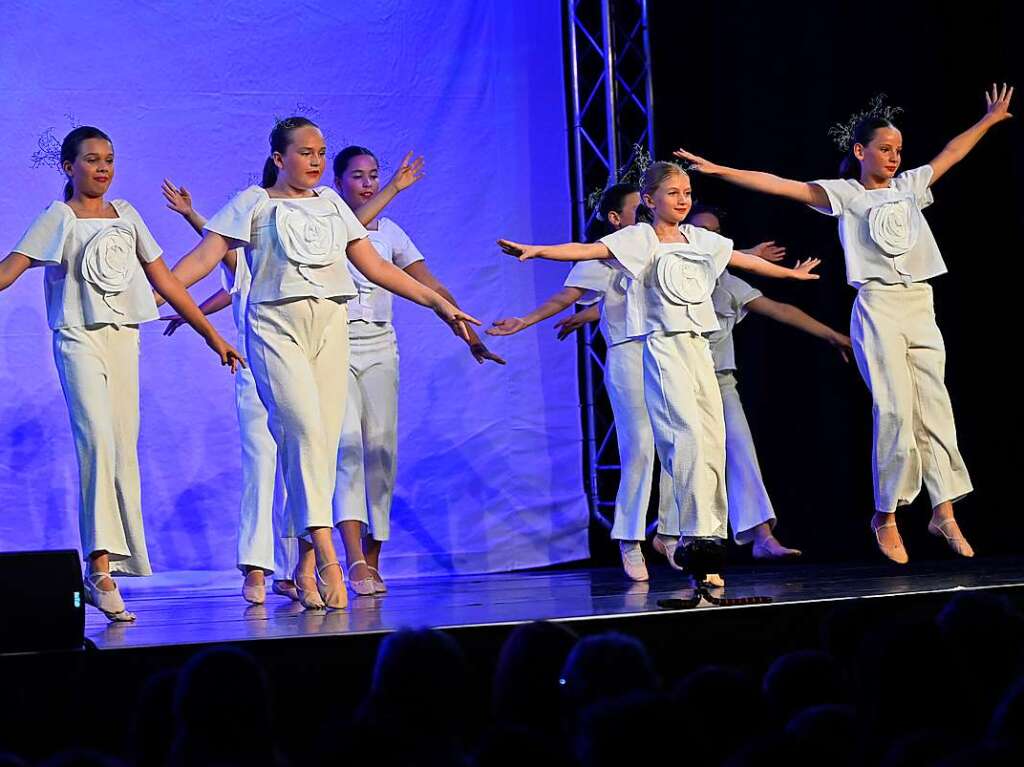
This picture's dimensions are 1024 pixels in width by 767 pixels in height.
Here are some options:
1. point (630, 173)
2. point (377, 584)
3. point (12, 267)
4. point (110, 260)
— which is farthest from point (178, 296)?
point (630, 173)

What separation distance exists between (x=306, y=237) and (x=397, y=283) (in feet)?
1.30

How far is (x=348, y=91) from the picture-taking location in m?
7.78

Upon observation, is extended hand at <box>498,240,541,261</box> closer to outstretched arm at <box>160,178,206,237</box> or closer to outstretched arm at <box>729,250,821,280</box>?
outstretched arm at <box>729,250,821,280</box>

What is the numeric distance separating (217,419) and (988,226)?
14.1ft

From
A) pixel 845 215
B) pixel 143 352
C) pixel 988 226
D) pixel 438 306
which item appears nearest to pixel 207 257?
pixel 438 306

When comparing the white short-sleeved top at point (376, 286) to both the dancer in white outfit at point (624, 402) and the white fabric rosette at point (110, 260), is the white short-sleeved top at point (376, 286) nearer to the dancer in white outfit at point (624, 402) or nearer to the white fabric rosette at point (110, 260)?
the dancer in white outfit at point (624, 402)

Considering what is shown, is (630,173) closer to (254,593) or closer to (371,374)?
(371,374)

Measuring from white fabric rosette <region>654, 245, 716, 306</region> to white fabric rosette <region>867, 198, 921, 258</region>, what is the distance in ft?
3.11

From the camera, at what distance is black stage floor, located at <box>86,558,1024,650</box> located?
14.1 ft

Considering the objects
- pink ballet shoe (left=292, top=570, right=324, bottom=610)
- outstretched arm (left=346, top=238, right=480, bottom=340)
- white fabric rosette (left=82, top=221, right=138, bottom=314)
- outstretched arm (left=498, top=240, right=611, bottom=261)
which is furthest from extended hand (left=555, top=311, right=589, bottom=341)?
white fabric rosette (left=82, top=221, right=138, bottom=314)

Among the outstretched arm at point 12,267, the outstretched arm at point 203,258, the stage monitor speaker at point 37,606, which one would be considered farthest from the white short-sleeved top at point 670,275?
the stage monitor speaker at point 37,606

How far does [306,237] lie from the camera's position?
5203 mm

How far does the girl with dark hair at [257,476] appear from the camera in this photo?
5.93 m

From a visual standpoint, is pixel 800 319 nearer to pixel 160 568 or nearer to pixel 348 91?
pixel 348 91
